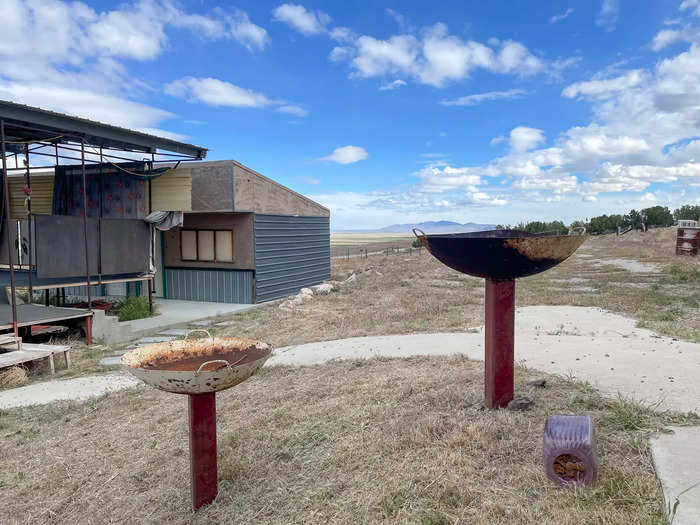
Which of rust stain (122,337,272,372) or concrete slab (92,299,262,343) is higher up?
rust stain (122,337,272,372)

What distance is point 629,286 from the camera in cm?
1551

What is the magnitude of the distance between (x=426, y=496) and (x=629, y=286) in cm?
1469

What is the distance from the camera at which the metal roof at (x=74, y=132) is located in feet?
29.5

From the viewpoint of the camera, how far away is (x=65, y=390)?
22.9 ft

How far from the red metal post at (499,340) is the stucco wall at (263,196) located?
11.3m

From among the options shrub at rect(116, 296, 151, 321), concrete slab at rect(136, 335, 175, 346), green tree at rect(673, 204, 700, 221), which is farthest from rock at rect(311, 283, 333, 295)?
green tree at rect(673, 204, 700, 221)

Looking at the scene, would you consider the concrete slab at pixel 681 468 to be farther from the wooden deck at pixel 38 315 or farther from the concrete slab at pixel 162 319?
the concrete slab at pixel 162 319

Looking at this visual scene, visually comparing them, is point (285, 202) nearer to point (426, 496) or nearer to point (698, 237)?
point (426, 496)

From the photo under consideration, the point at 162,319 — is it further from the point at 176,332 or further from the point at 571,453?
the point at 571,453

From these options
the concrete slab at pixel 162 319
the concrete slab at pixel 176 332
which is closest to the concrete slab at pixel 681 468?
the concrete slab at pixel 176 332

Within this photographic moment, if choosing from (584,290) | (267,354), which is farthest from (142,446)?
(584,290)

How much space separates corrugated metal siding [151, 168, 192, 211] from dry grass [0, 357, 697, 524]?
830 centimetres

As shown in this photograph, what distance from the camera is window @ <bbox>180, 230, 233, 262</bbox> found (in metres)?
15.6

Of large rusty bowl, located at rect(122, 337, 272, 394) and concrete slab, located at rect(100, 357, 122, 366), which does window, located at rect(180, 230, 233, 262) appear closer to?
concrete slab, located at rect(100, 357, 122, 366)
